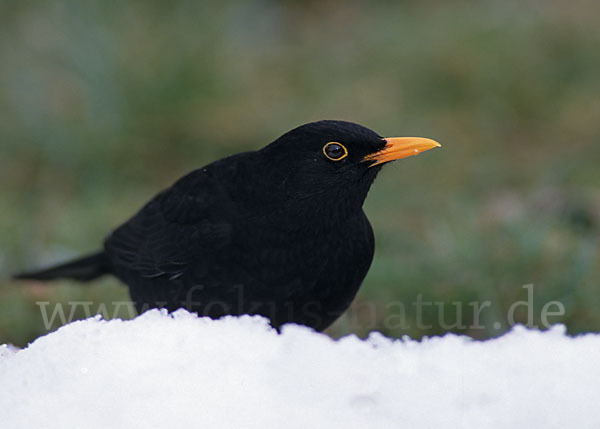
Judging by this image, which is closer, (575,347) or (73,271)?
(575,347)

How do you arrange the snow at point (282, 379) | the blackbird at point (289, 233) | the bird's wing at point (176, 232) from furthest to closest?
the bird's wing at point (176, 232)
the blackbird at point (289, 233)
the snow at point (282, 379)

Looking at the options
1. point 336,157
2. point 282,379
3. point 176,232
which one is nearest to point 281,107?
point 176,232

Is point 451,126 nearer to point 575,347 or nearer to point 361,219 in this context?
point 361,219

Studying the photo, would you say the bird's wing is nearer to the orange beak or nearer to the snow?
the orange beak

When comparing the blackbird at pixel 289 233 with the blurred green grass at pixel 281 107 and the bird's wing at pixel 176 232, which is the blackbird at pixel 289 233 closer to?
the bird's wing at pixel 176 232

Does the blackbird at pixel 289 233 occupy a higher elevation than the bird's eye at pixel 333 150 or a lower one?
lower

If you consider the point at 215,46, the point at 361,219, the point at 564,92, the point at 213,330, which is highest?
the point at 215,46

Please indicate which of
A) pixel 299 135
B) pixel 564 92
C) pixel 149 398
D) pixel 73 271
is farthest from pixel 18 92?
pixel 149 398

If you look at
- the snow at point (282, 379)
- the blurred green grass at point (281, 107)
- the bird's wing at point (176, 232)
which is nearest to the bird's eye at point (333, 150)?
the bird's wing at point (176, 232)
